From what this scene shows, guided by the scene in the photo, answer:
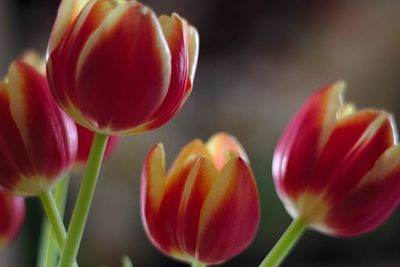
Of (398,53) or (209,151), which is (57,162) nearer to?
(209,151)

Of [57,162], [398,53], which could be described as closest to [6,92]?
[57,162]

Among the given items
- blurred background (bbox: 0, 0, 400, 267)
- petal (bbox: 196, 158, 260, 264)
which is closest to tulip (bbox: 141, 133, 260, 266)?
petal (bbox: 196, 158, 260, 264)

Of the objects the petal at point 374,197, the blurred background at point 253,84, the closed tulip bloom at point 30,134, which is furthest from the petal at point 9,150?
the blurred background at point 253,84

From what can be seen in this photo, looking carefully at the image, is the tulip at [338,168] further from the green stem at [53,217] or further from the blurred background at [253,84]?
the blurred background at [253,84]

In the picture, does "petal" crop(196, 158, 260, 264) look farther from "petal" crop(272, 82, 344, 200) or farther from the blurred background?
the blurred background

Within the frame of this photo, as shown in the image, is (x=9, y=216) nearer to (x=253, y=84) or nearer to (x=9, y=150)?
(x=9, y=150)
